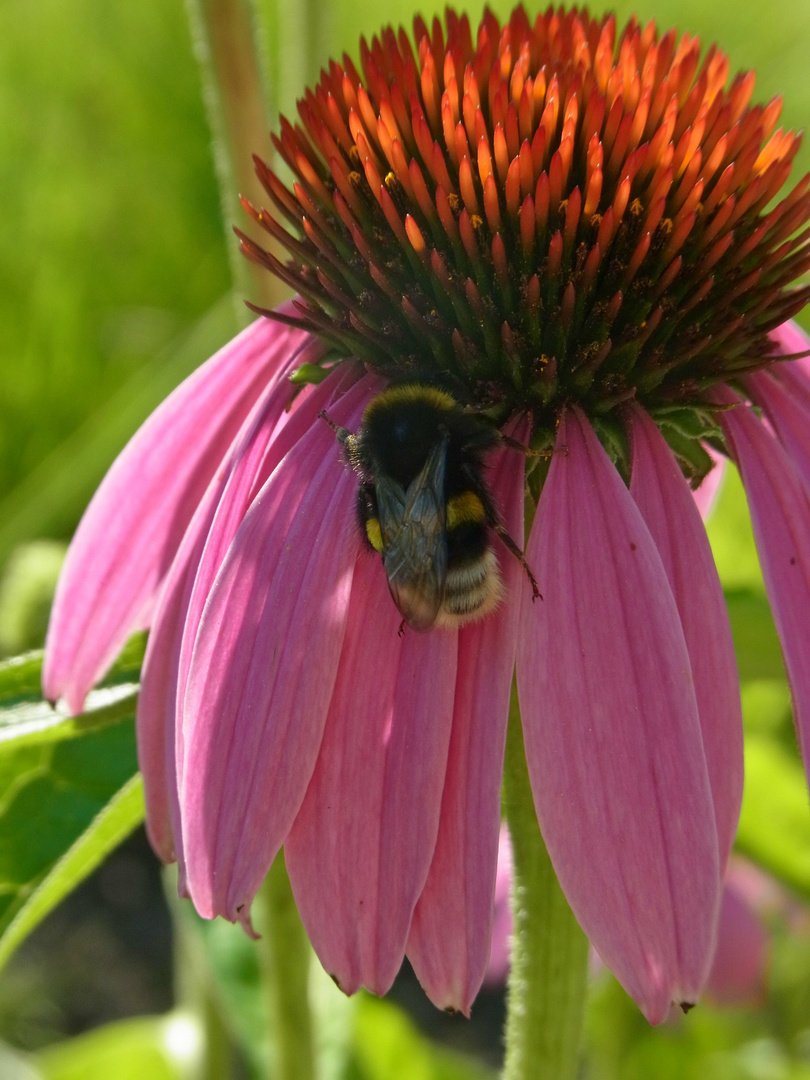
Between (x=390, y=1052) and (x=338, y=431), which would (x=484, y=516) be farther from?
(x=390, y=1052)

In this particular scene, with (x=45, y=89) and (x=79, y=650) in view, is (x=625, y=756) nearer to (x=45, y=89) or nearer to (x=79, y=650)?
(x=79, y=650)

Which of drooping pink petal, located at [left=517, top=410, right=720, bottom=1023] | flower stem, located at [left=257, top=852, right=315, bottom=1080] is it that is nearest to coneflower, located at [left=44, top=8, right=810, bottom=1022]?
drooping pink petal, located at [left=517, top=410, right=720, bottom=1023]

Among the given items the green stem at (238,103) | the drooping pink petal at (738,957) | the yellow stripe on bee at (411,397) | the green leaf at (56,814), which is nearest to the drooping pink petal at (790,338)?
the yellow stripe on bee at (411,397)

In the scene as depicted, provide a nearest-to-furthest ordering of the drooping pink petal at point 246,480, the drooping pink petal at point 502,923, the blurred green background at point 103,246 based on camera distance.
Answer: the drooping pink petal at point 246,480, the drooping pink petal at point 502,923, the blurred green background at point 103,246

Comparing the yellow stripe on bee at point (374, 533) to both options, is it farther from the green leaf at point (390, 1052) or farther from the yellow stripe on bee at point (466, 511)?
the green leaf at point (390, 1052)

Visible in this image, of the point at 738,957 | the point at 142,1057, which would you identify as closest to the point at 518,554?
the point at 738,957
